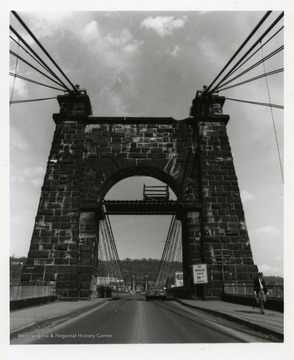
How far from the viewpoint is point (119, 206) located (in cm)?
1225

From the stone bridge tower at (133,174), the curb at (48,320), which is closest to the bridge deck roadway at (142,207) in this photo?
the stone bridge tower at (133,174)

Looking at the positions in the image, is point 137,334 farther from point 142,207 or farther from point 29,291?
point 142,207

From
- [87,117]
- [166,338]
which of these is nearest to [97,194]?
[87,117]

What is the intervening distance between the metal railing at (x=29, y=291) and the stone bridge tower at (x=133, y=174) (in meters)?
0.54

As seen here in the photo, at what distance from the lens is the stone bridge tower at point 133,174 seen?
1038 cm

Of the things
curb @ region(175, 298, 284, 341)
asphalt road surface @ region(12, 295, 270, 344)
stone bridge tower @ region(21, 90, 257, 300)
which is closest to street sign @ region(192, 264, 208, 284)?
stone bridge tower @ region(21, 90, 257, 300)

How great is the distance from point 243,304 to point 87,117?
321 inches

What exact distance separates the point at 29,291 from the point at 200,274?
4908 mm

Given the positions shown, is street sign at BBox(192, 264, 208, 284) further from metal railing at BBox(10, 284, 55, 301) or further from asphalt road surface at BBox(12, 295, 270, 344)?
asphalt road surface at BBox(12, 295, 270, 344)

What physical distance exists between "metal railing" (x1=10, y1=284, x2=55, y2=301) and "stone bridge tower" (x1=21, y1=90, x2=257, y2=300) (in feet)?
1.78

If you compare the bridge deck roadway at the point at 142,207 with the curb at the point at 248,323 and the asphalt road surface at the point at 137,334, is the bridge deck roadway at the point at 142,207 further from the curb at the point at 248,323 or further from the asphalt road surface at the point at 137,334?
the asphalt road surface at the point at 137,334

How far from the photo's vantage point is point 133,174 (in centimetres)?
1252

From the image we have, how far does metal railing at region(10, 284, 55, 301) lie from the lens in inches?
277
